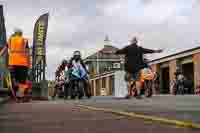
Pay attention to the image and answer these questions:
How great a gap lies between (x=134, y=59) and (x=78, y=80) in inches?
110

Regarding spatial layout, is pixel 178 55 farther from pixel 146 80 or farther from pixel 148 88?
pixel 148 88

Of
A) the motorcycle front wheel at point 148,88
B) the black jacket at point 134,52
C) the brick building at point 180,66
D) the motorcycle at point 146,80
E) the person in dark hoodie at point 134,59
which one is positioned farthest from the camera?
the brick building at point 180,66

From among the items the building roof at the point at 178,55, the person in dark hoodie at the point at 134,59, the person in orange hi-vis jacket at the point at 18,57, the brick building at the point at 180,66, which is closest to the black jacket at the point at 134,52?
the person in dark hoodie at the point at 134,59

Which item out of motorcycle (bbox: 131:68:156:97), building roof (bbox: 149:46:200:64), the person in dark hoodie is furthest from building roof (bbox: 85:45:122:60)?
the person in dark hoodie

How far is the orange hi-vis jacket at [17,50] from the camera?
14.2 meters

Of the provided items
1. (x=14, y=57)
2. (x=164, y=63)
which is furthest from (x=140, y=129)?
(x=164, y=63)

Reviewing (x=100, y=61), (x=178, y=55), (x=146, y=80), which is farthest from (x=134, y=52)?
(x=100, y=61)

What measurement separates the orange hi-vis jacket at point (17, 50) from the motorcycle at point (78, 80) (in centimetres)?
405

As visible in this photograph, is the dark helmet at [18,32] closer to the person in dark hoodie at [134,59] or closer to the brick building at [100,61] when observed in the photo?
the person in dark hoodie at [134,59]

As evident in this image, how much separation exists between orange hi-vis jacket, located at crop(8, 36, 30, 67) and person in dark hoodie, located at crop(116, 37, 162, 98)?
3.56 metres

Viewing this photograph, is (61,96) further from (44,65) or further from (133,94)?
(133,94)

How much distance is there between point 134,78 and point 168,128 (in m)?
11.4

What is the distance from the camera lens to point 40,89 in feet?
61.3

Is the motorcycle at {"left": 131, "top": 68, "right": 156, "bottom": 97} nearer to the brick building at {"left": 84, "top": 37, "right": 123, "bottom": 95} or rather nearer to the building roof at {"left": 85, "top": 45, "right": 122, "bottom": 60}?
the brick building at {"left": 84, "top": 37, "right": 123, "bottom": 95}
